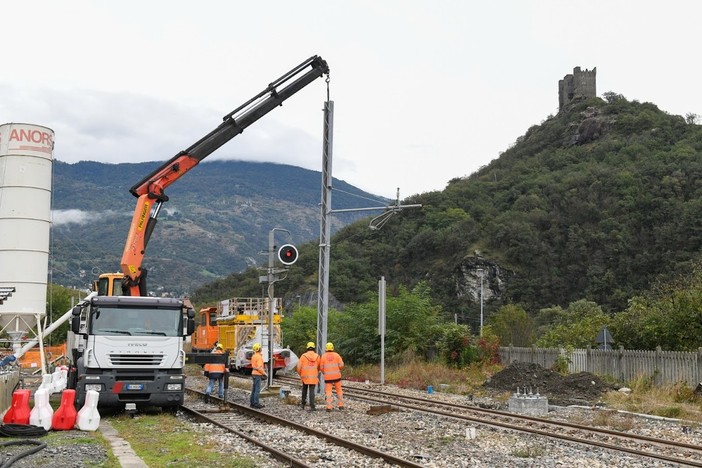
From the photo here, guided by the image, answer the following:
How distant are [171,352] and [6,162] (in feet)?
35.6

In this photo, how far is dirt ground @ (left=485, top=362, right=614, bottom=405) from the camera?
23292 millimetres

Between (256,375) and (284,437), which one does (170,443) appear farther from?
(256,375)

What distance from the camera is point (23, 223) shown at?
2530 centimetres

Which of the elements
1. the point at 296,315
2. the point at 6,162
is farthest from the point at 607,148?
the point at 6,162

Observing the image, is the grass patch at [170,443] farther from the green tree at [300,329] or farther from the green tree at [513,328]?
the green tree at [300,329]

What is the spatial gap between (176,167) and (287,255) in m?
4.27

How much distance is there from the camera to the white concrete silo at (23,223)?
2525 centimetres

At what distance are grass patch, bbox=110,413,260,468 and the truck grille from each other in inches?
48.9

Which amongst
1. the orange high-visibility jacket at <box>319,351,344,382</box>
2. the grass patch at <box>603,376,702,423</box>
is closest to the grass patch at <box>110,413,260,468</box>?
the orange high-visibility jacket at <box>319,351,344,382</box>

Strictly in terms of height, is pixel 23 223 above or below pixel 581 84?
below

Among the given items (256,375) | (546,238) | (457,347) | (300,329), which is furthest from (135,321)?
(546,238)

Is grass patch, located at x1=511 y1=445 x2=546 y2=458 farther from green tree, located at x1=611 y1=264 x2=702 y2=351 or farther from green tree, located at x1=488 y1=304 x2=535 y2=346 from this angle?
green tree, located at x1=488 y1=304 x2=535 y2=346

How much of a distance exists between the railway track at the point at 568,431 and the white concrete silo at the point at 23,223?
1132cm

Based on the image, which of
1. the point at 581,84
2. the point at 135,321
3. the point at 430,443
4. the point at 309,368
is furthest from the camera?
the point at 581,84
